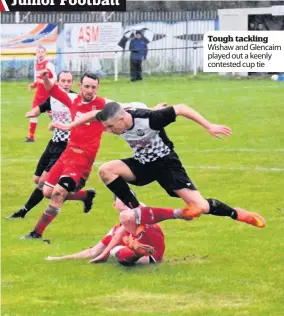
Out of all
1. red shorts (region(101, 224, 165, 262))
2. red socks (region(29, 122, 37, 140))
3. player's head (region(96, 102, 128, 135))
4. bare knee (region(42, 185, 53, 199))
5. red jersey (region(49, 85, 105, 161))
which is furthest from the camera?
red socks (region(29, 122, 37, 140))

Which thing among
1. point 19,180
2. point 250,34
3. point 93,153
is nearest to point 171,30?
point 250,34

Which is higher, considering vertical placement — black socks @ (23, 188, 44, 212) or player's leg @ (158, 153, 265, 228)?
player's leg @ (158, 153, 265, 228)

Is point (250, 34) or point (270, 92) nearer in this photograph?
point (250, 34)

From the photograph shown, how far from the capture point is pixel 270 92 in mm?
38375

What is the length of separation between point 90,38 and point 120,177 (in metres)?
36.1

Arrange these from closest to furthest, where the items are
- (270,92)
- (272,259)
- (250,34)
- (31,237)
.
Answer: (272,259)
(31,237)
(250,34)
(270,92)

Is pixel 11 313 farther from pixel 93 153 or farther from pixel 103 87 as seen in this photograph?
pixel 103 87

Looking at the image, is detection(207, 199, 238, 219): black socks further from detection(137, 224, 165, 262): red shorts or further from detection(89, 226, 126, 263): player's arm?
detection(89, 226, 126, 263): player's arm

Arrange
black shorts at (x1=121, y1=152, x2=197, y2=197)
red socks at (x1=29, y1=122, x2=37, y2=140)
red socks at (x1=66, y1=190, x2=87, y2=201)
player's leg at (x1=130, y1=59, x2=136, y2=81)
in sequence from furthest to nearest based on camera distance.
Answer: player's leg at (x1=130, y1=59, x2=136, y2=81)
red socks at (x1=29, y1=122, x2=37, y2=140)
red socks at (x1=66, y1=190, x2=87, y2=201)
black shorts at (x1=121, y1=152, x2=197, y2=197)

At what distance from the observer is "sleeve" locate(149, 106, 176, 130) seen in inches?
490

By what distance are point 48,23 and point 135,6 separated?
10.6m

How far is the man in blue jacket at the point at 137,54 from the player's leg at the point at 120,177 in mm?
33484

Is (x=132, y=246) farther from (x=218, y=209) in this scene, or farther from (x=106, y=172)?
(x=218, y=209)

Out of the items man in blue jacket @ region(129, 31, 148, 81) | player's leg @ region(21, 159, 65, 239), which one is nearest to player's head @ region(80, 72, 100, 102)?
player's leg @ region(21, 159, 65, 239)
